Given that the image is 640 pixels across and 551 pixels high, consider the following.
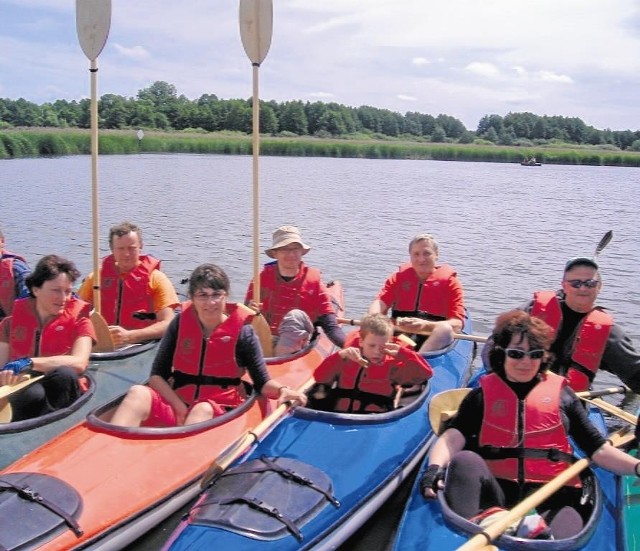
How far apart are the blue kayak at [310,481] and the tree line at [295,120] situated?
45700 mm

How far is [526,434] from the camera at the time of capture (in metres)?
3.17

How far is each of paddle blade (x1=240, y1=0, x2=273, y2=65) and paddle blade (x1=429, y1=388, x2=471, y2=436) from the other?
3.61 metres

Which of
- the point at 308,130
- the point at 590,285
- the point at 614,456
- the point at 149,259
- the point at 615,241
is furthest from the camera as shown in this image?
the point at 308,130

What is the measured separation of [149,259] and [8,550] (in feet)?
9.88

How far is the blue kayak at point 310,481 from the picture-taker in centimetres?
298

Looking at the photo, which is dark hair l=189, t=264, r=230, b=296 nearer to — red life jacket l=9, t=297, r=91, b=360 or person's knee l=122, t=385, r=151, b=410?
person's knee l=122, t=385, r=151, b=410

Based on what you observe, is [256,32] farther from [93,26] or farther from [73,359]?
[73,359]

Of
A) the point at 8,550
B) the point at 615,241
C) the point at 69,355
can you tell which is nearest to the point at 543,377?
the point at 8,550

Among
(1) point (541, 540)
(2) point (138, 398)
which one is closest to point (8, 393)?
(2) point (138, 398)

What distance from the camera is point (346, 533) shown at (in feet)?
11.0

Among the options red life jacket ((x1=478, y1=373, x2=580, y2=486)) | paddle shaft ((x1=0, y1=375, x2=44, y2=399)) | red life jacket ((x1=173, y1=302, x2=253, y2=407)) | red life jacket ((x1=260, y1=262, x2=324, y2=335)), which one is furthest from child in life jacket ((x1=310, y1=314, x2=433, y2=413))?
paddle shaft ((x1=0, y1=375, x2=44, y2=399))

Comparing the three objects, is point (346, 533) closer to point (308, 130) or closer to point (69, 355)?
point (69, 355)

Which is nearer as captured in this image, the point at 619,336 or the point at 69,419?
the point at 69,419

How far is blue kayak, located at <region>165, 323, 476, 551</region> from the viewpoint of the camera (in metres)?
2.98
